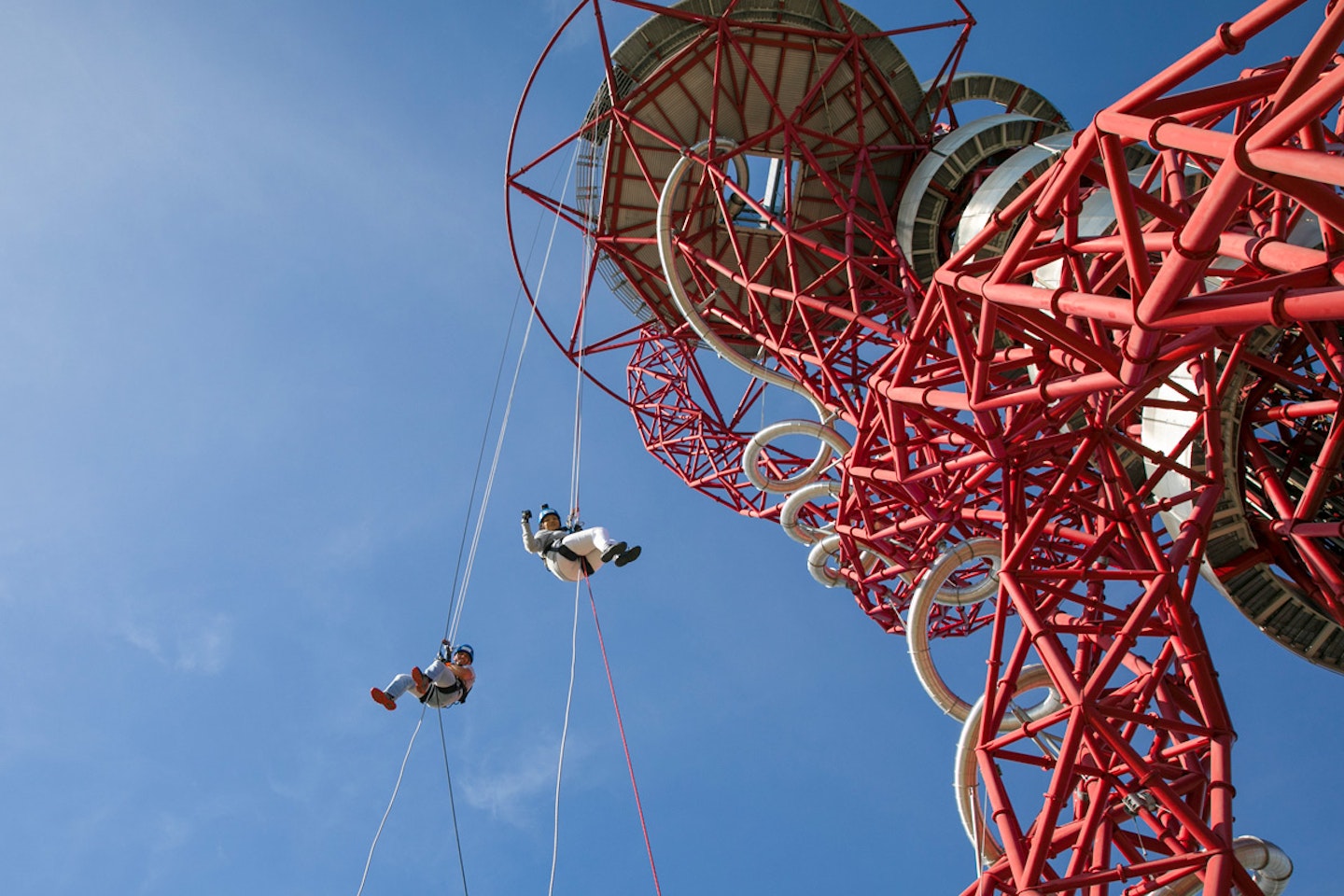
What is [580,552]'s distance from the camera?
62.9 ft

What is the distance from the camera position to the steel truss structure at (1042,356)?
8.91 m

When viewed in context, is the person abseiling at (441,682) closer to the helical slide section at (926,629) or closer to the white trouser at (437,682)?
the white trouser at (437,682)

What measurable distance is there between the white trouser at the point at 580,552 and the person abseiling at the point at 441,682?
273cm

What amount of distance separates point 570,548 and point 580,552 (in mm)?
215

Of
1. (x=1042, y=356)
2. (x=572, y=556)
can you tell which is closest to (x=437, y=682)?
(x=572, y=556)

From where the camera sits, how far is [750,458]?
23.8 meters

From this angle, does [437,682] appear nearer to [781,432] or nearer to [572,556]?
[572,556]

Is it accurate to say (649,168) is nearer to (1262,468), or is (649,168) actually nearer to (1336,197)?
(1262,468)

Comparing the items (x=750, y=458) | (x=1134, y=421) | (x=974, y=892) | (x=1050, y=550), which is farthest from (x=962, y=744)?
(x=750, y=458)

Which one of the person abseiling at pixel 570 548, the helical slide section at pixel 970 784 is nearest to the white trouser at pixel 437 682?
the person abseiling at pixel 570 548

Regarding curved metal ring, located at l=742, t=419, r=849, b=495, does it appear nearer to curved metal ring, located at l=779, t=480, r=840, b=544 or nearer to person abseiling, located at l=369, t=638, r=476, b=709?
curved metal ring, located at l=779, t=480, r=840, b=544

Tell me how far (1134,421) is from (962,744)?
7.83 meters

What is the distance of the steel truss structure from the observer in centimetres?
891

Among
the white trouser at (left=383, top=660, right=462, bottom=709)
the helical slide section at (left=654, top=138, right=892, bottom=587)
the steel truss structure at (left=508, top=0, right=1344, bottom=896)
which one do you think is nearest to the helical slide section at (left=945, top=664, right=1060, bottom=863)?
the steel truss structure at (left=508, top=0, right=1344, bottom=896)
